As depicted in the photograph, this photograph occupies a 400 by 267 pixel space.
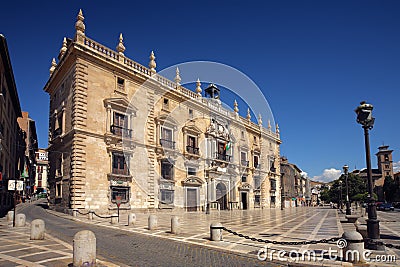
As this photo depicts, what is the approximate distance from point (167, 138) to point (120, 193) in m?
8.09

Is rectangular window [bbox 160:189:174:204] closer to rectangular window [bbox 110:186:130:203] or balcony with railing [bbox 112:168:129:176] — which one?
rectangular window [bbox 110:186:130:203]

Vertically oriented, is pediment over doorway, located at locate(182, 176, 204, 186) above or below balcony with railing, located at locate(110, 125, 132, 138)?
below

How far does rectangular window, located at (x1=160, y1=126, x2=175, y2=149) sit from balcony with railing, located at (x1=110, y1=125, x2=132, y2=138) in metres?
4.28

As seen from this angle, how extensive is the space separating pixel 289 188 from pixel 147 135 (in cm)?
5812

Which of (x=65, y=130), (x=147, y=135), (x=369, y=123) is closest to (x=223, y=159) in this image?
(x=147, y=135)

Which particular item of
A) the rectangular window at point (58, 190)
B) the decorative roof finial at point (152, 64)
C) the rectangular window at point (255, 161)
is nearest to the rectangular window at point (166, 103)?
the decorative roof finial at point (152, 64)

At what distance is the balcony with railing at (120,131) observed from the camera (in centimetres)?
2408

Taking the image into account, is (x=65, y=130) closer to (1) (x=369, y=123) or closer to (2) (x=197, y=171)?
(2) (x=197, y=171)

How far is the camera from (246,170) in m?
44.6

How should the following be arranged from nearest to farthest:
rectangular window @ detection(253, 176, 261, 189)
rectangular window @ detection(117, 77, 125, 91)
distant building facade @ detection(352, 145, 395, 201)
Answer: rectangular window @ detection(117, 77, 125, 91)
rectangular window @ detection(253, 176, 261, 189)
distant building facade @ detection(352, 145, 395, 201)

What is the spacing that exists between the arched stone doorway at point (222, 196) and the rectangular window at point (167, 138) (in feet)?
36.2

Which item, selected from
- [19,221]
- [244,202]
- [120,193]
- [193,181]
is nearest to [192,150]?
[193,181]

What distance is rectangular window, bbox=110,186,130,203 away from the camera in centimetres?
2325

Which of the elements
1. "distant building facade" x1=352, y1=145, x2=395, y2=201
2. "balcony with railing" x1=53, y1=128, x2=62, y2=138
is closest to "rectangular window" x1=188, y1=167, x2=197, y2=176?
"balcony with railing" x1=53, y1=128, x2=62, y2=138
